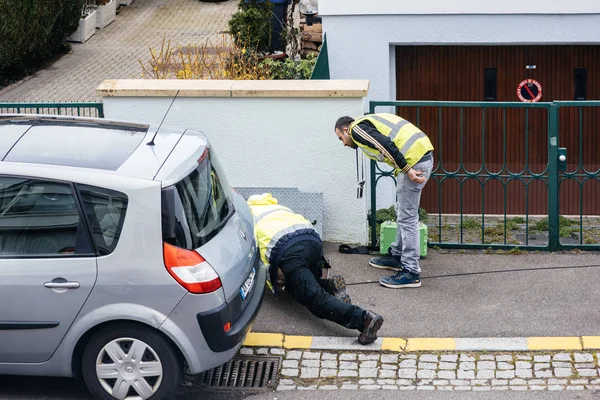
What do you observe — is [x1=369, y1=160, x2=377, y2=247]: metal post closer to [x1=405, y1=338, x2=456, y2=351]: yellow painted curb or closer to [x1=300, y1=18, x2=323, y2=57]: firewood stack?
[x1=405, y1=338, x2=456, y2=351]: yellow painted curb

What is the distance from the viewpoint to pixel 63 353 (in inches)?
243

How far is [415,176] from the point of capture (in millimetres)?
7977

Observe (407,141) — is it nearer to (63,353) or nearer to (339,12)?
(63,353)

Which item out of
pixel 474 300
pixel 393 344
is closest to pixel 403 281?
pixel 474 300

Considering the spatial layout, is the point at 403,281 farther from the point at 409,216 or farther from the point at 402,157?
the point at 402,157

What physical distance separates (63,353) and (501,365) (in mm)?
2918

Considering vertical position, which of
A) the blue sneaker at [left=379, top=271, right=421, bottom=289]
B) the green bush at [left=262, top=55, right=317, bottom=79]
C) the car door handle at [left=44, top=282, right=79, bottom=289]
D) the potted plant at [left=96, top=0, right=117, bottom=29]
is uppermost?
the potted plant at [left=96, top=0, right=117, bottom=29]

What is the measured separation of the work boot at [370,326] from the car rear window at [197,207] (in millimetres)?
1232

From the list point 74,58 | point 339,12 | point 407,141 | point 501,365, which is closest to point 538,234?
point 407,141

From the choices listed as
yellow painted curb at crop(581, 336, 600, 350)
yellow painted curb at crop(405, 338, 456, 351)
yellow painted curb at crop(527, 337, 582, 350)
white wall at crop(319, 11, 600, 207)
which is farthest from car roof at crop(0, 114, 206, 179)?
white wall at crop(319, 11, 600, 207)

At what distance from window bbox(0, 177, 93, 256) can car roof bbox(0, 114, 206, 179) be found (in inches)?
6.6

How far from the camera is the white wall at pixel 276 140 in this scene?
909 centimetres

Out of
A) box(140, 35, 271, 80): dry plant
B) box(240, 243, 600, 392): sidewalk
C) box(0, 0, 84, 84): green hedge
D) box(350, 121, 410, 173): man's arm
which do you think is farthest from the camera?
box(0, 0, 84, 84): green hedge

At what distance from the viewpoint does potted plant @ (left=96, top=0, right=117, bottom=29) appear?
21047 mm
